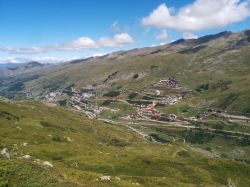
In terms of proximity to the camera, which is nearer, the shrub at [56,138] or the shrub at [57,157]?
the shrub at [57,157]

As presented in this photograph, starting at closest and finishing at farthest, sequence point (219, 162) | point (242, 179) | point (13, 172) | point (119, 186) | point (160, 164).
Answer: point (13, 172) → point (119, 186) → point (160, 164) → point (242, 179) → point (219, 162)

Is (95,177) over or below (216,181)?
over

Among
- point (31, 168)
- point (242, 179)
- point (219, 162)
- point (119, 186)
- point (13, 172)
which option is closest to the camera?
point (13, 172)

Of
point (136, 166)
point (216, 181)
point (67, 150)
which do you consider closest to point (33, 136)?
point (67, 150)

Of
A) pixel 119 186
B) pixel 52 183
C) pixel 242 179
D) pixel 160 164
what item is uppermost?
pixel 52 183

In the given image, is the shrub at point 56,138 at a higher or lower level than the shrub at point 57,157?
lower

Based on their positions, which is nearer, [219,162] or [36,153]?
[36,153]

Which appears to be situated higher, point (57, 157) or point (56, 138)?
point (57, 157)

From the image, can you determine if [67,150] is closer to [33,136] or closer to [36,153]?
[36,153]

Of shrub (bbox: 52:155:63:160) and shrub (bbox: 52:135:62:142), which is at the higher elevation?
shrub (bbox: 52:155:63:160)

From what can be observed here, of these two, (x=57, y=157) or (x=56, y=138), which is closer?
(x=57, y=157)

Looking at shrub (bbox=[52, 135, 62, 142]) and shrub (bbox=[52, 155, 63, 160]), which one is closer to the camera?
shrub (bbox=[52, 155, 63, 160])
